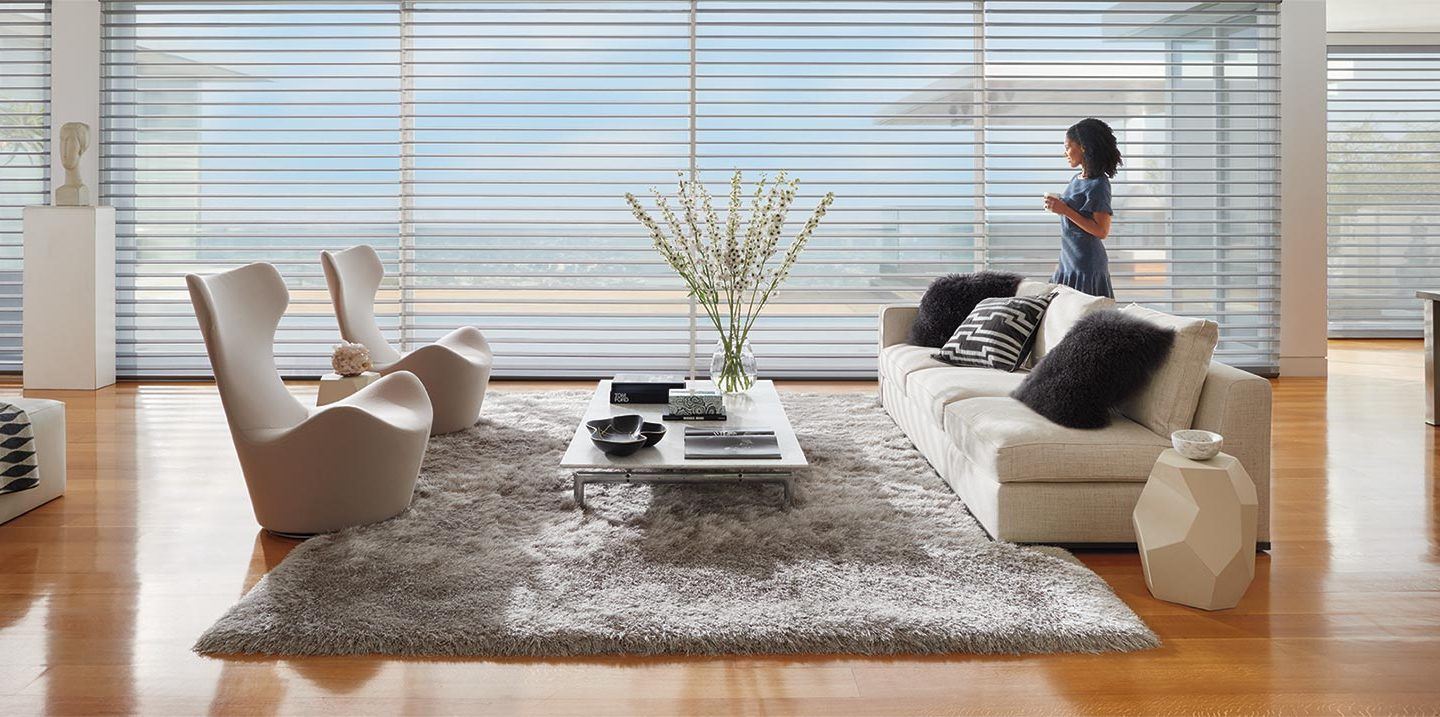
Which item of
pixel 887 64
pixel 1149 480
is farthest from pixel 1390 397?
pixel 1149 480

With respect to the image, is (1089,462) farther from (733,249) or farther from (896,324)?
(896,324)

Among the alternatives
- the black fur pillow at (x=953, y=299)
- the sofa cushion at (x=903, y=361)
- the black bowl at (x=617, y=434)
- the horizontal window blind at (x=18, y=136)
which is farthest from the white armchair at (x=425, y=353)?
the horizontal window blind at (x=18, y=136)

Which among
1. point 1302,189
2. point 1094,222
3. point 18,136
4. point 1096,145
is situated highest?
point 18,136

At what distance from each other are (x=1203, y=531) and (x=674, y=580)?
1.43 metres

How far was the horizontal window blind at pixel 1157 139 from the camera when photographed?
7547 millimetres

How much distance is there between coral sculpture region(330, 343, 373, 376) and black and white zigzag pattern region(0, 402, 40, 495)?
1.42m

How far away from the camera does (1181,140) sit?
7.67m

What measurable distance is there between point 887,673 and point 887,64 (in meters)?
5.61

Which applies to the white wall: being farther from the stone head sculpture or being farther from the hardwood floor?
the stone head sculpture

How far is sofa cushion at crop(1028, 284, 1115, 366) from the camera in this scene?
4512mm

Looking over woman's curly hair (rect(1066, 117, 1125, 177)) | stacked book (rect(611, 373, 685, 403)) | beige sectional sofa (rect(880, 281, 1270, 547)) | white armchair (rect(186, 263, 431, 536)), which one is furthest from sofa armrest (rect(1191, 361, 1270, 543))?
white armchair (rect(186, 263, 431, 536))

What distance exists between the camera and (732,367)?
192 inches

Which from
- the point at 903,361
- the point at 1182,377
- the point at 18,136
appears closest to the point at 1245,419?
the point at 1182,377

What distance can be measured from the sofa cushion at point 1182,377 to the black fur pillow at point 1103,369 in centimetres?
3
